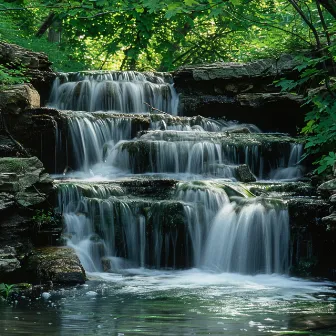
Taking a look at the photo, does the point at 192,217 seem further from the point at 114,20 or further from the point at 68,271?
the point at 114,20

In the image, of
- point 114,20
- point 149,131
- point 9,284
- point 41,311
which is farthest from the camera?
point 114,20

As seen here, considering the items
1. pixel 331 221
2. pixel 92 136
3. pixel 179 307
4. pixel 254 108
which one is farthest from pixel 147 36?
pixel 179 307

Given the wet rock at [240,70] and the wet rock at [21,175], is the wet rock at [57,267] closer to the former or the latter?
the wet rock at [21,175]

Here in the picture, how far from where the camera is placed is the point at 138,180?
11461 millimetres

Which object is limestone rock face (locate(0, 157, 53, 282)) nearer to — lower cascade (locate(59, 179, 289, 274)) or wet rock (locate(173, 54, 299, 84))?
lower cascade (locate(59, 179, 289, 274))

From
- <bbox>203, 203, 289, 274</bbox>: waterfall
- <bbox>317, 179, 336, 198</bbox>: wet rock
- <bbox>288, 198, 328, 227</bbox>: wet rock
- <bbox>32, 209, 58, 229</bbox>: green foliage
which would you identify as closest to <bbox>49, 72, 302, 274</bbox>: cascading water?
<bbox>203, 203, 289, 274</bbox>: waterfall

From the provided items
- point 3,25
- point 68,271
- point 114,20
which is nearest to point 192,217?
point 68,271

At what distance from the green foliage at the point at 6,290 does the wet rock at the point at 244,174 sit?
5977 millimetres

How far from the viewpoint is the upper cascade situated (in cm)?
1667

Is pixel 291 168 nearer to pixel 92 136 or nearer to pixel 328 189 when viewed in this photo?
pixel 328 189

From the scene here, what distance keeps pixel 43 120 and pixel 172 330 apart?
827 centimetres

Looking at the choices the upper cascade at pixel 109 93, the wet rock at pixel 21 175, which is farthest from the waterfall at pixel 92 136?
the wet rock at pixel 21 175

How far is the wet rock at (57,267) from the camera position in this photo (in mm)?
8492

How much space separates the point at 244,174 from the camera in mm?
12883
